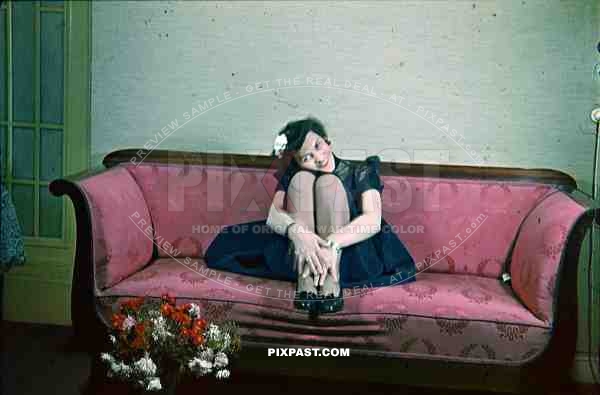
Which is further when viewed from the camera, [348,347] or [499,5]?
[499,5]

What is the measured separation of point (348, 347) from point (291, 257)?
39 centimetres

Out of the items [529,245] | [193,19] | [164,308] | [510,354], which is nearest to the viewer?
[164,308]

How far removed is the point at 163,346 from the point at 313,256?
0.75m

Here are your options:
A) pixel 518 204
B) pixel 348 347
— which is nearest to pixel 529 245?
pixel 518 204

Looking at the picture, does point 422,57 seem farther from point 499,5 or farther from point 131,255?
point 131,255

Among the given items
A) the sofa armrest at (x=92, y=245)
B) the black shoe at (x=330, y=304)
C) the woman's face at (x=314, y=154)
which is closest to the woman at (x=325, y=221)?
the woman's face at (x=314, y=154)

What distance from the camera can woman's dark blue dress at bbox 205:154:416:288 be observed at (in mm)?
2842

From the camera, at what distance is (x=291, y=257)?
285 cm

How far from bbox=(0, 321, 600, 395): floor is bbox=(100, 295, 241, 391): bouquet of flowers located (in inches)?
22.7

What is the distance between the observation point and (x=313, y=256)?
Result: 275 cm

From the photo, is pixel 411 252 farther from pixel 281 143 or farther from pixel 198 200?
pixel 198 200

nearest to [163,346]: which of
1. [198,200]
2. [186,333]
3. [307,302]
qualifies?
[186,333]

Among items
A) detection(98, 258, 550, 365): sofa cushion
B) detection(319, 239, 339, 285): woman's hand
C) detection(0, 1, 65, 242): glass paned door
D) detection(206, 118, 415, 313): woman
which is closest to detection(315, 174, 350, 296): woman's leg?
detection(206, 118, 415, 313): woman

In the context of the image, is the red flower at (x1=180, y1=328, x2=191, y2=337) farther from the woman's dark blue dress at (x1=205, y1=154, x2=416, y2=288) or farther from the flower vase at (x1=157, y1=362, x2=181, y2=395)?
the woman's dark blue dress at (x1=205, y1=154, x2=416, y2=288)
